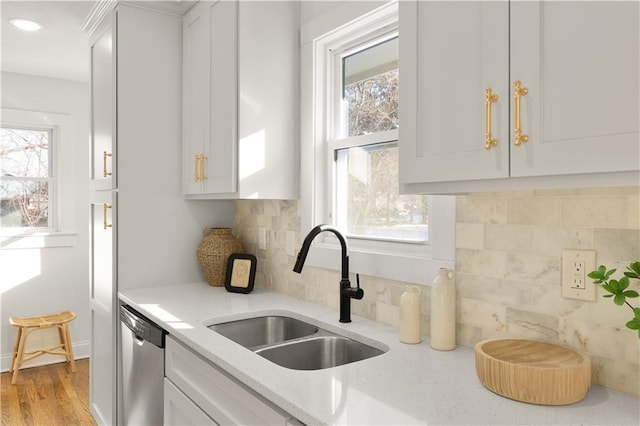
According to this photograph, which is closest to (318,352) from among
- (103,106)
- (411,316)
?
(411,316)

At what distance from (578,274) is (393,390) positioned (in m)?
0.55

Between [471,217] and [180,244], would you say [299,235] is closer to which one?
[180,244]

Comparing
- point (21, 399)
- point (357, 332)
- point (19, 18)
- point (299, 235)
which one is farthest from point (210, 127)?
point (21, 399)

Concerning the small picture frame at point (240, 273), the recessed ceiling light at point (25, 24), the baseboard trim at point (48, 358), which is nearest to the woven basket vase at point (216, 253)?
the small picture frame at point (240, 273)

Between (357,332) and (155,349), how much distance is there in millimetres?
869

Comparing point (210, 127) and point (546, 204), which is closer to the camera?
point (546, 204)

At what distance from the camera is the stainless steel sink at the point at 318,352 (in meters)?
1.62

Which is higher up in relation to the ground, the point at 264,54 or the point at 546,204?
the point at 264,54

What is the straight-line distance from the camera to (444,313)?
1.44 meters

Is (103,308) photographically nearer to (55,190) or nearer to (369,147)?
(369,147)

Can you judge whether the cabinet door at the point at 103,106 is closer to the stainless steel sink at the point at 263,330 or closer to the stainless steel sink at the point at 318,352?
the stainless steel sink at the point at 263,330

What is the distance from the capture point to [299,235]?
7.40 ft

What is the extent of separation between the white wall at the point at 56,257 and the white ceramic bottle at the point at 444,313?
366cm

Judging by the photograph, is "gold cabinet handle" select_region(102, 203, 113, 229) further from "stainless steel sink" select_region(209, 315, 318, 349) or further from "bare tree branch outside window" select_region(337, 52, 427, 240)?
"bare tree branch outside window" select_region(337, 52, 427, 240)
